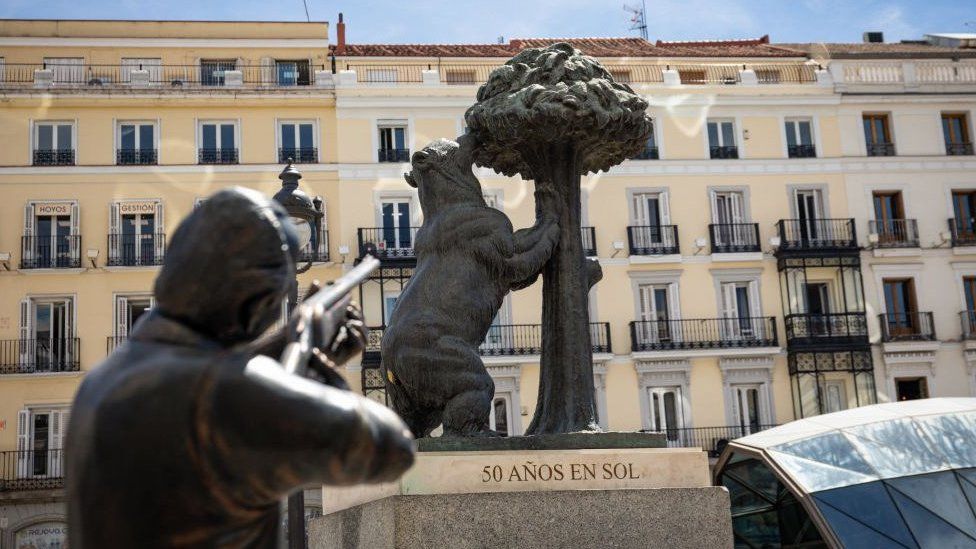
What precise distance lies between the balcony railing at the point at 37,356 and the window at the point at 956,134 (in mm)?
30240

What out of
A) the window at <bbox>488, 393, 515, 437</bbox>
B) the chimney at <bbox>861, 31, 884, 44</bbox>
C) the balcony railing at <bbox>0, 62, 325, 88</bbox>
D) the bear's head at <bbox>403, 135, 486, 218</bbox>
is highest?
the chimney at <bbox>861, 31, 884, 44</bbox>

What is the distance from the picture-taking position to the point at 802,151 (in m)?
41.1

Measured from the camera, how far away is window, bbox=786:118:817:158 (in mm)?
41094

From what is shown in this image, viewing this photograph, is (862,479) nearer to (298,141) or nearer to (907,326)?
(907,326)

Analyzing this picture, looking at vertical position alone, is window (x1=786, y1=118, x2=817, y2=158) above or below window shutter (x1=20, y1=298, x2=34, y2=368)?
above

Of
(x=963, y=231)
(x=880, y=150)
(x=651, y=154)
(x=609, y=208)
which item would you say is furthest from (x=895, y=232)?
(x=609, y=208)

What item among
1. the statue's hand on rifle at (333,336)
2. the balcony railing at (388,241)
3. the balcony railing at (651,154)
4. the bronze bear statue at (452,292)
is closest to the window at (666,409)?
the balcony railing at (651,154)

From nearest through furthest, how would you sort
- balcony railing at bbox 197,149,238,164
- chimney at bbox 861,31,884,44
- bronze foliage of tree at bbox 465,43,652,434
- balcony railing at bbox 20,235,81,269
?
1. bronze foliage of tree at bbox 465,43,652,434
2. balcony railing at bbox 20,235,81,269
3. balcony railing at bbox 197,149,238,164
4. chimney at bbox 861,31,884,44

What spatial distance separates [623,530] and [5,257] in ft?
111

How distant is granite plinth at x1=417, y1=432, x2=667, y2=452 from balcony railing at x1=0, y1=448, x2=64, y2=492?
Result: 101 feet

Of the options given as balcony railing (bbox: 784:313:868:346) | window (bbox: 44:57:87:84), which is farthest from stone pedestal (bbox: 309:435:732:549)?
window (bbox: 44:57:87:84)

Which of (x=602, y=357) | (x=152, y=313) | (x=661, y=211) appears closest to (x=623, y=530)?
(x=152, y=313)

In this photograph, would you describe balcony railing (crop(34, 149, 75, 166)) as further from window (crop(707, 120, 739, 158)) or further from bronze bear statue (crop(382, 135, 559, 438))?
bronze bear statue (crop(382, 135, 559, 438))

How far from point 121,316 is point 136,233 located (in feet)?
8.89
